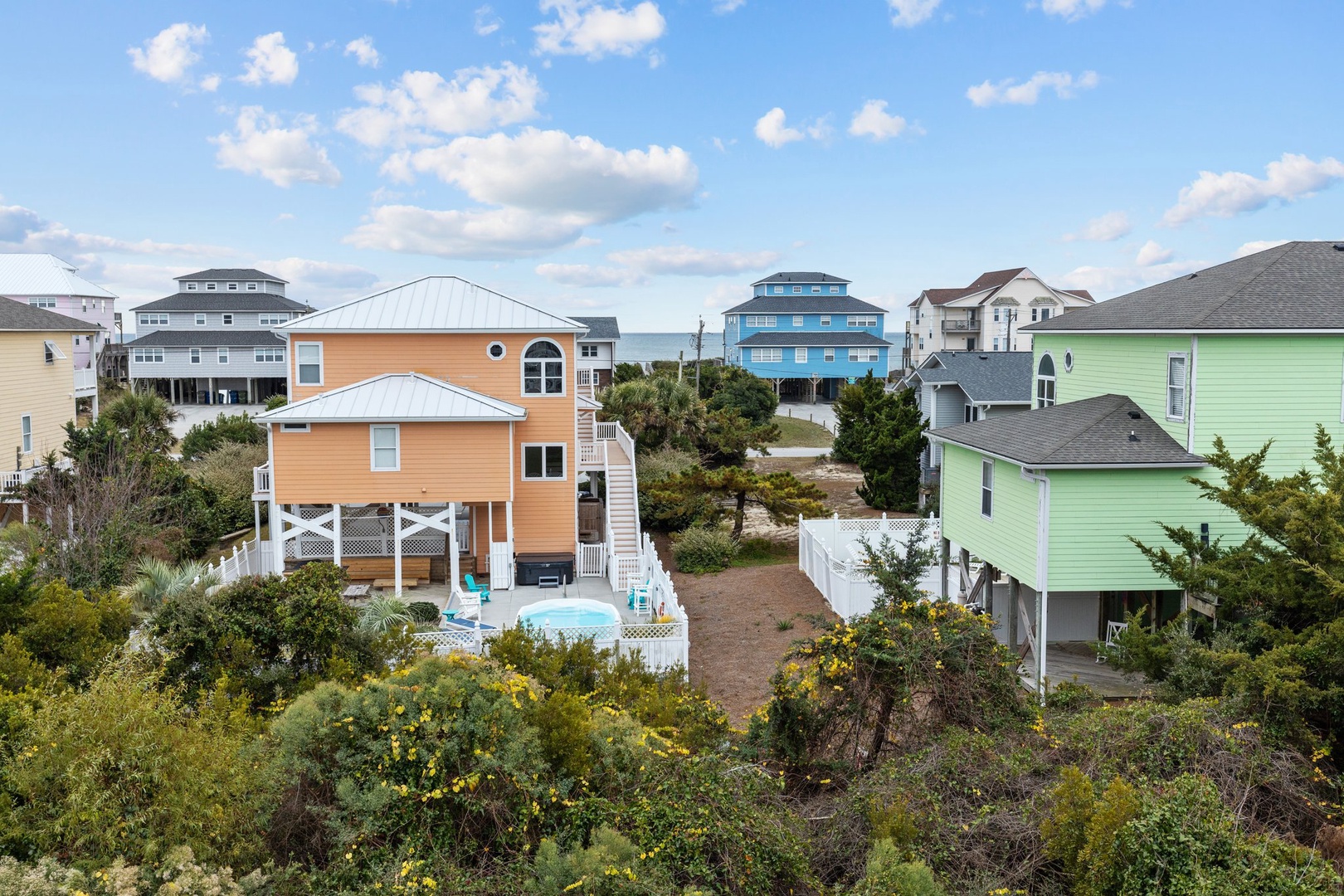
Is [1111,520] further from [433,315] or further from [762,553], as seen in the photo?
[433,315]

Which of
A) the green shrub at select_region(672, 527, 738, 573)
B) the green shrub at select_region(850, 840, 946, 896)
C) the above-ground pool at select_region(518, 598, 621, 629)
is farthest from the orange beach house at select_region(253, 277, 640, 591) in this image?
the green shrub at select_region(850, 840, 946, 896)

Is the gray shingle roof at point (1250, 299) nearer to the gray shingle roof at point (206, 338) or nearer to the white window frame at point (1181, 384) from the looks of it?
the white window frame at point (1181, 384)

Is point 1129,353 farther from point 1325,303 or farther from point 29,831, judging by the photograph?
point 29,831

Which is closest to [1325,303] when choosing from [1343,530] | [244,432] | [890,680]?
[1343,530]

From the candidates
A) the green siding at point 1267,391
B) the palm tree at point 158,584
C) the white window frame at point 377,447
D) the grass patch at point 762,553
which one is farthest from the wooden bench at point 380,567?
the green siding at point 1267,391

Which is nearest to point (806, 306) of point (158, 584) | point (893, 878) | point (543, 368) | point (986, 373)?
point (986, 373)

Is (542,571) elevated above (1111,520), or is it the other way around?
(1111,520)
